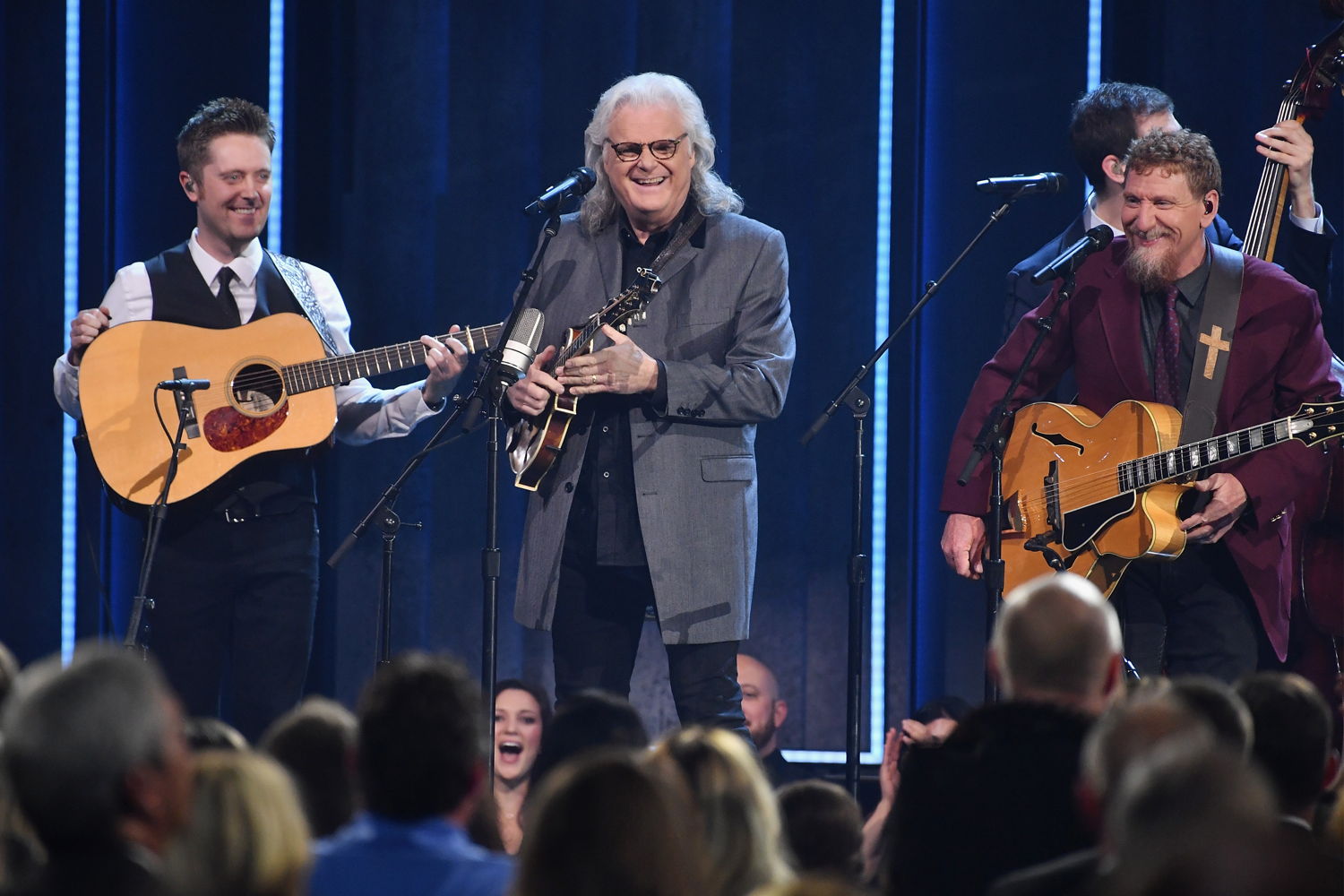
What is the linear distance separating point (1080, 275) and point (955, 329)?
1.56m

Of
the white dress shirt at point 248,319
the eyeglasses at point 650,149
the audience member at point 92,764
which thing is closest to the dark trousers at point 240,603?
the white dress shirt at point 248,319

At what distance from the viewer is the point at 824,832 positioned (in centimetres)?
291

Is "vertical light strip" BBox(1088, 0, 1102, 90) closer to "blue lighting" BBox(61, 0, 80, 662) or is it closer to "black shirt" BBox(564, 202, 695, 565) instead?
"black shirt" BBox(564, 202, 695, 565)

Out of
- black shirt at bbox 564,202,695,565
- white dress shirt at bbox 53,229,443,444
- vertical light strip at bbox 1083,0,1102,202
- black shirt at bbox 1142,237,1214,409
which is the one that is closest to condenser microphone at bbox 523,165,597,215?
black shirt at bbox 564,202,695,565

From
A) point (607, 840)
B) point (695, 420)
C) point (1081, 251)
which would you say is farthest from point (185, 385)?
point (607, 840)

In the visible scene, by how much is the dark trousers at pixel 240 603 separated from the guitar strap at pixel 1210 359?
2660 mm

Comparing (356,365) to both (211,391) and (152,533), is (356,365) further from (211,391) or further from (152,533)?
(152,533)

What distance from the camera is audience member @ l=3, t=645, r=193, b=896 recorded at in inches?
76.7

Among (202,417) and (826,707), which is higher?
(202,417)

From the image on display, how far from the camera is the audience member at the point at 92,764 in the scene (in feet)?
6.40

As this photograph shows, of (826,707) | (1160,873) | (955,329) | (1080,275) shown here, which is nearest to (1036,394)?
(1080,275)

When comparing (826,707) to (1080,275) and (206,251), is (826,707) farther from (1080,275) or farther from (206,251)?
(206,251)

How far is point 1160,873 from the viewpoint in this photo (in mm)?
1427

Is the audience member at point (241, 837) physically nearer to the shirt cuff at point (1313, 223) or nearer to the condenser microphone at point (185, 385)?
the condenser microphone at point (185, 385)
